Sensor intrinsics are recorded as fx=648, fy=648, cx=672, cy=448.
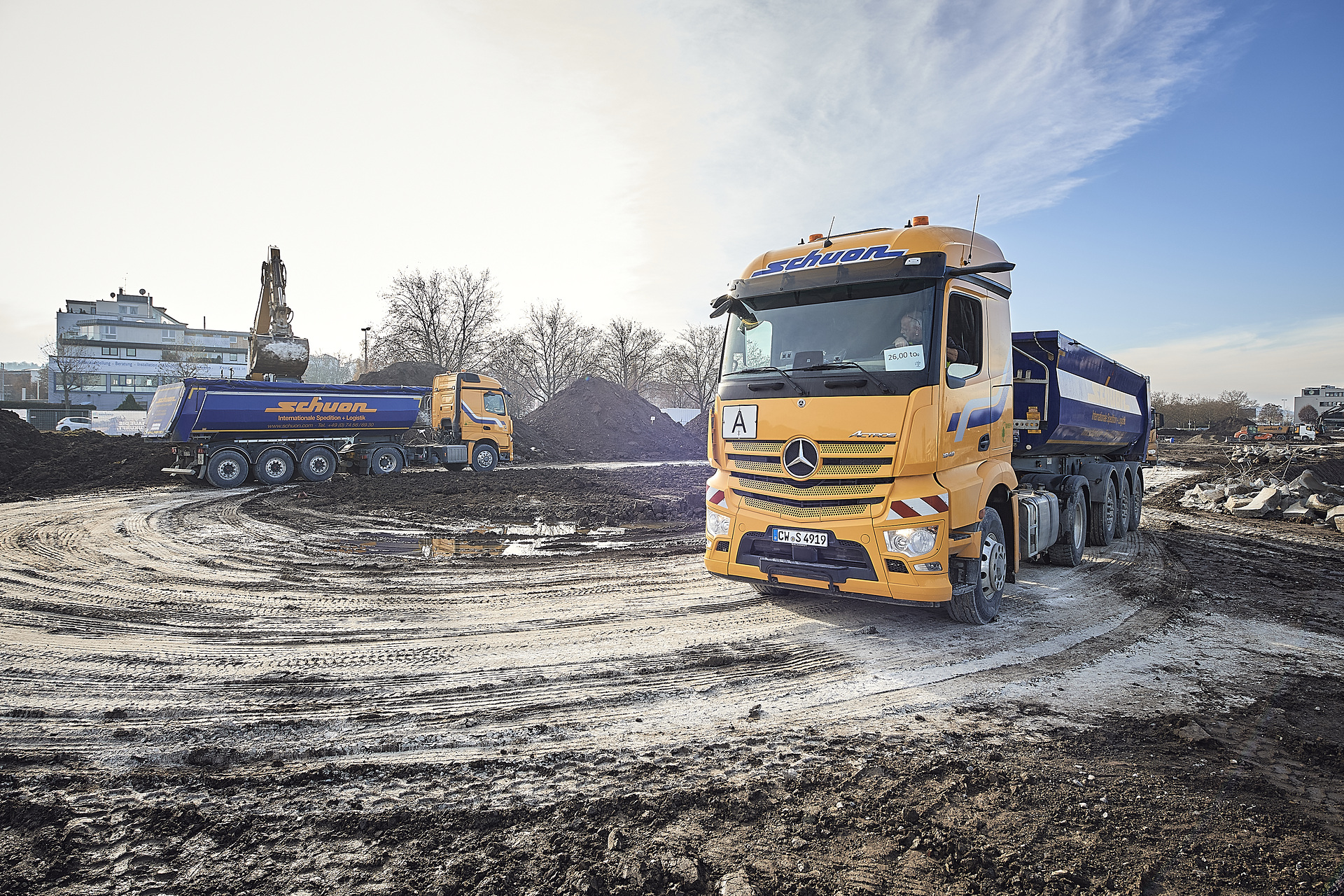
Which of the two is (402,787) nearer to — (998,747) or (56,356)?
(998,747)

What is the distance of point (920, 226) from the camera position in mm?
5586

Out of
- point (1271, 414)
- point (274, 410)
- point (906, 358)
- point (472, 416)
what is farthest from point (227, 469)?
point (1271, 414)

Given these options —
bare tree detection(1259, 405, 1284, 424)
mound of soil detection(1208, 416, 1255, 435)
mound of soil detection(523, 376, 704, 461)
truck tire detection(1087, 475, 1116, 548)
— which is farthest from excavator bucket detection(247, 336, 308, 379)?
bare tree detection(1259, 405, 1284, 424)

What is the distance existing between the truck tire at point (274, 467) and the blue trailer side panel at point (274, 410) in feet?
1.82

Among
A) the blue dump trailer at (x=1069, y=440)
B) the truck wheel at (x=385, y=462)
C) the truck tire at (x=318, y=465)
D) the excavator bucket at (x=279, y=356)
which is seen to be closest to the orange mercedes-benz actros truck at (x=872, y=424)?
the blue dump trailer at (x=1069, y=440)

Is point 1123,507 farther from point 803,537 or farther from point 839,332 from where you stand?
point 803,537

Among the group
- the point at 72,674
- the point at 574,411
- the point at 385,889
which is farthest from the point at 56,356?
the point at 385,889

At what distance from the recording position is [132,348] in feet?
242

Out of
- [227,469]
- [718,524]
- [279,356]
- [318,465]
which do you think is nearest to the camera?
[718,524]

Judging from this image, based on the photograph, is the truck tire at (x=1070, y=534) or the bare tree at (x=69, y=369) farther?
the bare tree at (x=69, y=369)

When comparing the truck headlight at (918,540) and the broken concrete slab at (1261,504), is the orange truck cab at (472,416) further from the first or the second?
the broken concrete slab at (1261,504)

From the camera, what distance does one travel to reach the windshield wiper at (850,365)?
5043mm

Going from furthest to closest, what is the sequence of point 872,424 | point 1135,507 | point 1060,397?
1. point 1135,507
2. point 1060,397
3. point 872,424

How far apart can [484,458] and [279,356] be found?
7180mm
